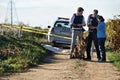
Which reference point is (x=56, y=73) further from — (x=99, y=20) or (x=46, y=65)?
(x=99, y=20)

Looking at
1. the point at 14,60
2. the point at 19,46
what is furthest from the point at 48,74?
the point at 19,46

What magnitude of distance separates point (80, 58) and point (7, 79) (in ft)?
21.3

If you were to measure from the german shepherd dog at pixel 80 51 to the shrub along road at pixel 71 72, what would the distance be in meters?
1.05

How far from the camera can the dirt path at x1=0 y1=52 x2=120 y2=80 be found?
12828 mm

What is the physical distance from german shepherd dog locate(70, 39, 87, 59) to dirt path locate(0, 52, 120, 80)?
3.68 ft

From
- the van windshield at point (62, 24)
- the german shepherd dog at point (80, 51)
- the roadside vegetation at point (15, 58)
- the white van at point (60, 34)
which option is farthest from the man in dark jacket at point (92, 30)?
the van windshield at point (62, 24)

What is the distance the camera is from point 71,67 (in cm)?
1525

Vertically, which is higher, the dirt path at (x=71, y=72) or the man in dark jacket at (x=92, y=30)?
the man in dark jacket at (x=92, y=30)

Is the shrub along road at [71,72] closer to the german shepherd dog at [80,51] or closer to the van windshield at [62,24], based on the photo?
the german shepherd dog at [80,51]

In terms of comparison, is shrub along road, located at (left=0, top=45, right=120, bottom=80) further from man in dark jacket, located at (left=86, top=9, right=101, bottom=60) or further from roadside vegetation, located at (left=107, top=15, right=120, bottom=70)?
roadside vegetation, located at (left=107, top=15, right=120, bottom=70)

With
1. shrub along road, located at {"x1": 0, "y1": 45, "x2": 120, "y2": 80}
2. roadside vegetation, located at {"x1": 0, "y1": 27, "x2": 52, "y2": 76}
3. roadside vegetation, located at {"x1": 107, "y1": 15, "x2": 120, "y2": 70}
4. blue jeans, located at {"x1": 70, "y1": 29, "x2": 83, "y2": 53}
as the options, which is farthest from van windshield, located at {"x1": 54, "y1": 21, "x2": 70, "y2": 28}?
shrub along road, located at {"x1": 0, "y1": 45, "x2": 120, "y2": 80}

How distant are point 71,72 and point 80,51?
428 cm

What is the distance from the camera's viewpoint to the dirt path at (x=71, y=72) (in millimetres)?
12828

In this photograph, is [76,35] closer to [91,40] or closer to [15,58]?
[91,40]
